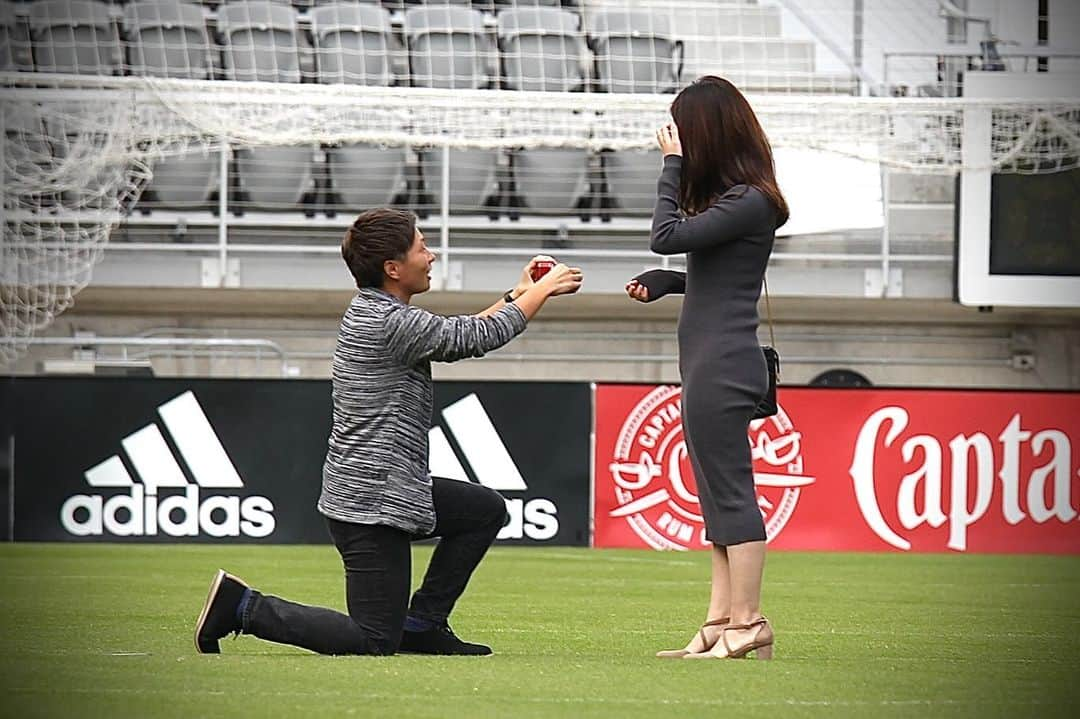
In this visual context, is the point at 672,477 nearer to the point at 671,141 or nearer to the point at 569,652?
the point at 569,652

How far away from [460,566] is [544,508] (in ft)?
21.2

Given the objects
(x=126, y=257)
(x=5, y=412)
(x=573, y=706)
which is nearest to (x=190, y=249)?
(x=126, y=257)

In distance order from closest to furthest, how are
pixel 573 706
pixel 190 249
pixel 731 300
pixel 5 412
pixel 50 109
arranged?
pixel 573 706, pixel 731 300, pixel 5 412, pixel 50 109, pixel 190 249

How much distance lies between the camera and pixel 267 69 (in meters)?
14.4

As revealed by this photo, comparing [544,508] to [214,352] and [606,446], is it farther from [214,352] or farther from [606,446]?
[214,352]

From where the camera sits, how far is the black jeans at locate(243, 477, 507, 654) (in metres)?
3.95

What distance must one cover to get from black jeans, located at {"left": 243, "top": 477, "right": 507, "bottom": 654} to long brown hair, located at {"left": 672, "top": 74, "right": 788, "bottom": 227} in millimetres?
921

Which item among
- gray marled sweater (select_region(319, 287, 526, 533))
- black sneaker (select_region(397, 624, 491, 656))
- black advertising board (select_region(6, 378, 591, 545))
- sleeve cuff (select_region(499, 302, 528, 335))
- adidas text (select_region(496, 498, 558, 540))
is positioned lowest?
adidas text (select_region(496, 498, 558, 540))

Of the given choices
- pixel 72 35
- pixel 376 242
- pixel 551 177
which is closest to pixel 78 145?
pixel 72 35

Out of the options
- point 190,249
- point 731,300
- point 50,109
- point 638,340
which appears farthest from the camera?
point 638,340

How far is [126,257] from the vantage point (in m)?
14.2

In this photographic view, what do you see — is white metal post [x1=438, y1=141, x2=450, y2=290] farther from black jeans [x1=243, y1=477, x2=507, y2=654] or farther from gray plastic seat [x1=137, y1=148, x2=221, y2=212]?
black jeans [x1=243, y1=477, x2=507, y2=654]

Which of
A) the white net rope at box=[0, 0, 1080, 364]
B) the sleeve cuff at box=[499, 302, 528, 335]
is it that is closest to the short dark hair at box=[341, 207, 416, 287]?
the sleeve cuff at box=[499, 302, 528, 335]

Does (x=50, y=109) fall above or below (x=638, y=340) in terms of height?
above
